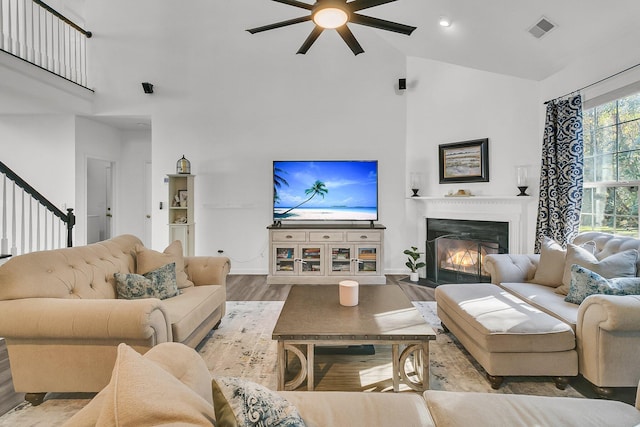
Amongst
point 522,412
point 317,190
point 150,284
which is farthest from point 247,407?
point 317,190

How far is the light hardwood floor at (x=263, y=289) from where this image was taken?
4086mm

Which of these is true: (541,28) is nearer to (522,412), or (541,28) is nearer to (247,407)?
(522,412)

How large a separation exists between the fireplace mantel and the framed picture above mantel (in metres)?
0.29

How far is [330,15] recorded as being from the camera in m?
2.48

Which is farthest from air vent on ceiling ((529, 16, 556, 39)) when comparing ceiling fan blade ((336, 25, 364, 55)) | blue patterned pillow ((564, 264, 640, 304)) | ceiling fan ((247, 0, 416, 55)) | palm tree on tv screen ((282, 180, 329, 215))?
palm tree on tv screen ((282, 180, 329, 215))

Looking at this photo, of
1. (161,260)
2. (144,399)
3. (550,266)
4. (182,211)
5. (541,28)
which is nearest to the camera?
(144,399)

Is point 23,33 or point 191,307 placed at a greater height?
point 23,33

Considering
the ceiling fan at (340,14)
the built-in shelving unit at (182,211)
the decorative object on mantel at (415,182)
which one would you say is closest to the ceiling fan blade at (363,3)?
the ceiling fan at (340,14)

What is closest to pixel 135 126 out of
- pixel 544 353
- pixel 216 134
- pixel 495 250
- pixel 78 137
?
pixel 78 137

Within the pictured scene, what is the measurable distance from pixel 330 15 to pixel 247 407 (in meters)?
2.54

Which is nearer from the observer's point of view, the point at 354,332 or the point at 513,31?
the point at 354,332

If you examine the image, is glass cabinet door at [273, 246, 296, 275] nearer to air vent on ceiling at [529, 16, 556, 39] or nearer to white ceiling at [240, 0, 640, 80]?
white ceiling at [240, 0, 640, 80]

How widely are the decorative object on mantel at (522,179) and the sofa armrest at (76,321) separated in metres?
3.94

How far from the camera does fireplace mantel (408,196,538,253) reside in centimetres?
396
